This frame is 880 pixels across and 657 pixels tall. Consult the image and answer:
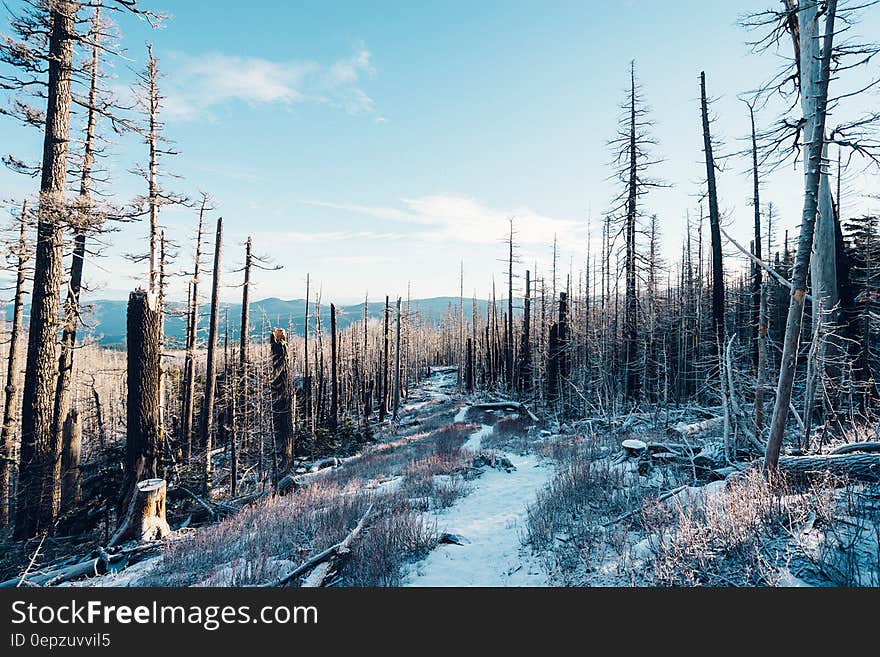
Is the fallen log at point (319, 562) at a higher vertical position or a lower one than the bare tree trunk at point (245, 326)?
lower

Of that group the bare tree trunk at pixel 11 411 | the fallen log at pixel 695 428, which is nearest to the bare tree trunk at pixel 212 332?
the bare tree trunk at pixel 11 411

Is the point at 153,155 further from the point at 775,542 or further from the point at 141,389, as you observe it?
the point at 775,542

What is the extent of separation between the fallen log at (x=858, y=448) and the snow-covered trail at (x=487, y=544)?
447cm

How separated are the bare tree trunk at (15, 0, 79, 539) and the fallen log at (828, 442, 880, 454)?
45.0 ft

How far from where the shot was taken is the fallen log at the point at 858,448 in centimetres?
484

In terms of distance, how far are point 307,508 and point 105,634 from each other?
4614 millimetres

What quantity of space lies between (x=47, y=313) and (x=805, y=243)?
1367 cm

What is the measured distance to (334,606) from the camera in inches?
125

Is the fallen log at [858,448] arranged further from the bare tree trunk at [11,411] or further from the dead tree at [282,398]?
the dead tree at [282,398]

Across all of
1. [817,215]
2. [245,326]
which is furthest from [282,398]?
[817,215]

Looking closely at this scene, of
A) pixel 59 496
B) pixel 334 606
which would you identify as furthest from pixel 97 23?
pixel 334 606

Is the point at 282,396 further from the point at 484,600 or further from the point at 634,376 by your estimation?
the point at 634,376

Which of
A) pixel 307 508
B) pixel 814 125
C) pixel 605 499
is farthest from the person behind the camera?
pixel 307 508

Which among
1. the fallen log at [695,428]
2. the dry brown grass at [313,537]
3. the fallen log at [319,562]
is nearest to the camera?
the fallen log at [319,562]
